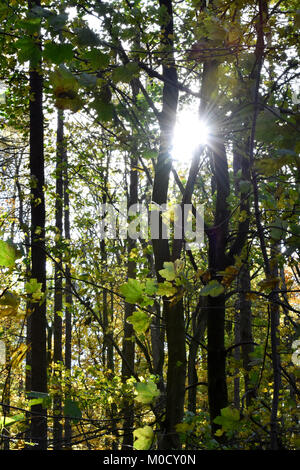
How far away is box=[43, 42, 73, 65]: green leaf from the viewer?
0.94 meters

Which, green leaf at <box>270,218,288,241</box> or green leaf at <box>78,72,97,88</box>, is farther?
green leaf at <box>270,218,288,241</box>

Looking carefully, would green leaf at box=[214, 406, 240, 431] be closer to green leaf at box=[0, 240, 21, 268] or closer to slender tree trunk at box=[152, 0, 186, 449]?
green leaf at box=[0, 240, 21, 268]

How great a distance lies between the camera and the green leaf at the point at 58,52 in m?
0.94

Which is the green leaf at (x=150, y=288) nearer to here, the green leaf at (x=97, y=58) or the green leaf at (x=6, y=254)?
the green leaf at (x=6, y=254)

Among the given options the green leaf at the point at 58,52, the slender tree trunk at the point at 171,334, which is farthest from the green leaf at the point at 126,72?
the slender tree trunk at the point at 171,334

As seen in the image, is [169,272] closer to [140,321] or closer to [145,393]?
[140,321]

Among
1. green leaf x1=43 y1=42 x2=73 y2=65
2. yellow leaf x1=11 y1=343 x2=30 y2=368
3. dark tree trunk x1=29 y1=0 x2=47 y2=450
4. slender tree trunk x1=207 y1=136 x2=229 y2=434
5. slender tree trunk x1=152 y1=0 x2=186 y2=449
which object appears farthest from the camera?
dark tree trunk x1=29 y1=0 x2=47 y2=450

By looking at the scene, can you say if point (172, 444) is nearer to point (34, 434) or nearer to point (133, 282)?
point (133, 282)

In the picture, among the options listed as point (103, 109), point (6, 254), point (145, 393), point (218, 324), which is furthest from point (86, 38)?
point (218, 324)

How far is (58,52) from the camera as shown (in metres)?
0.95

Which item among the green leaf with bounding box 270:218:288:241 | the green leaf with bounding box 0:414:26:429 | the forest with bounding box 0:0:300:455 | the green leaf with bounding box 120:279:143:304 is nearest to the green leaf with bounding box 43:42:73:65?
the forest with bounding box 0:0:300:455
